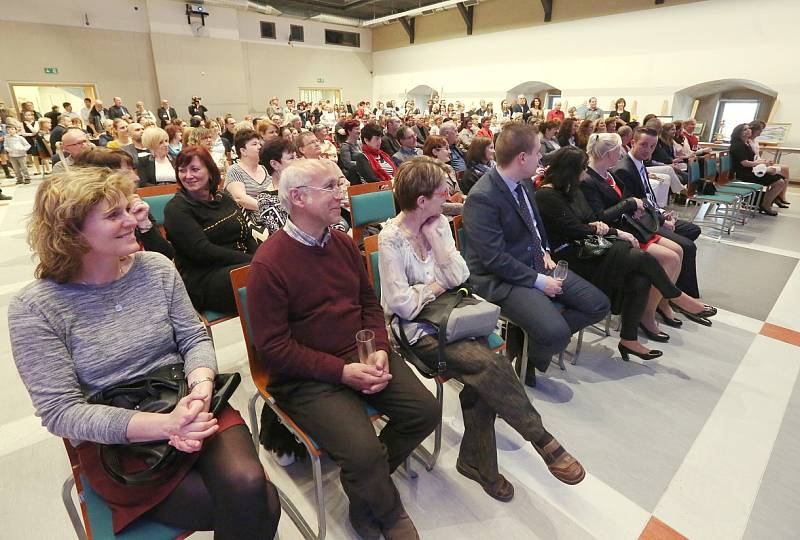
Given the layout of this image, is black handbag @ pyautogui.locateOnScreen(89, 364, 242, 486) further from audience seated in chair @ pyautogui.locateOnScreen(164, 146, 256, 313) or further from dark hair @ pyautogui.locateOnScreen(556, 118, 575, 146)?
dark hair @ pyautogui.locateOnScreen(556, 118, 575, 146)

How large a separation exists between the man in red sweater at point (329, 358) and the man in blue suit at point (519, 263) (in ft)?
2.78

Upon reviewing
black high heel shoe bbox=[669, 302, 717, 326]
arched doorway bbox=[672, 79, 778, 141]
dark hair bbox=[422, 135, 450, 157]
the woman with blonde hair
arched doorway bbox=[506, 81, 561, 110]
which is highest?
arched doorway bbox=[506, 81, 561, 110]

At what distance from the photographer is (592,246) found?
102 inches

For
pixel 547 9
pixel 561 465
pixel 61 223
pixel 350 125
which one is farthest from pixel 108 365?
pixel 547 9

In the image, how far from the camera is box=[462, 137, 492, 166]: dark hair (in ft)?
13.0

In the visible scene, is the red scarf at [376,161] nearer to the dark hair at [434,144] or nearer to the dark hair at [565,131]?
the dark hair at [434,144]

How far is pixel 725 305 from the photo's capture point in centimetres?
342

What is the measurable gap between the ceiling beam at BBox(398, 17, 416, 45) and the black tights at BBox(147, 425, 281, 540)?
757 inches

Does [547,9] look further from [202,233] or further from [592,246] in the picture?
[202,233]

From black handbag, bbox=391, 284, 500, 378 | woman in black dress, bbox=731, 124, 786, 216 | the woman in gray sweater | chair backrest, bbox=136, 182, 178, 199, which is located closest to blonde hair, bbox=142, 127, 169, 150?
chair backrest, bbox=136, 182, 178, 199

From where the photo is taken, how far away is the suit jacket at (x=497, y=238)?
2232 millimetres

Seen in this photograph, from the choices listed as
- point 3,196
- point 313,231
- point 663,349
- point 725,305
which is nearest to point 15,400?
point 313,231

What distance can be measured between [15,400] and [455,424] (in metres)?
2.39

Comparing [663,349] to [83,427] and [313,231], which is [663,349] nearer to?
[313,231]
